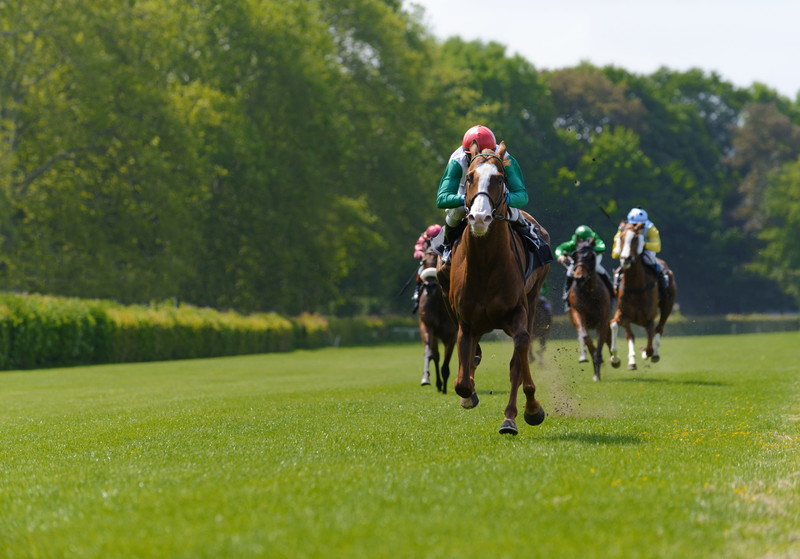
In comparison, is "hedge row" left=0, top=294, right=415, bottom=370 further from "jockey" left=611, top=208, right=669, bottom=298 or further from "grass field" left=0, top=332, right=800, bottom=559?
"jockey" left=611, top=208, right=669, bottom=298

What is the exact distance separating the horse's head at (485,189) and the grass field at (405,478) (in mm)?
1980

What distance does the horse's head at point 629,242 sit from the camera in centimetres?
2197

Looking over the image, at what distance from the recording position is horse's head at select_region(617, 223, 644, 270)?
21969mm

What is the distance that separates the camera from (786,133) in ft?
316

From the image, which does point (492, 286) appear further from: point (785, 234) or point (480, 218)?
point (785, 234)

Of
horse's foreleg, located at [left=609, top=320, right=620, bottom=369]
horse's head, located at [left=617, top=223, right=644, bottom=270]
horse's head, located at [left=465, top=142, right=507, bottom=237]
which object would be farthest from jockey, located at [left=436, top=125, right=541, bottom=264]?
horse's foreleg, located at [left=609, top=320, right=620, bottom=369]

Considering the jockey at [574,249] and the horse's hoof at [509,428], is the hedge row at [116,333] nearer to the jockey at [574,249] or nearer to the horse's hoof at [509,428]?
the jockey at [574,249]

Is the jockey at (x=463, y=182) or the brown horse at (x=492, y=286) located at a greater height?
the jockey at (x=463, y=182)

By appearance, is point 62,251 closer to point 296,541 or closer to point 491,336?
point 491,336

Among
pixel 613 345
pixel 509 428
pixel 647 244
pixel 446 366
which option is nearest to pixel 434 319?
pixel 446 366

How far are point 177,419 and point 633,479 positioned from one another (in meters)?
7.52

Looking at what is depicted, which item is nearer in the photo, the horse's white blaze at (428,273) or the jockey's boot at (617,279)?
the horse's white blaze at (428,273)

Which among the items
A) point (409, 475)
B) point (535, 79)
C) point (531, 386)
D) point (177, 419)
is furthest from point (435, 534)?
point (535, 79)

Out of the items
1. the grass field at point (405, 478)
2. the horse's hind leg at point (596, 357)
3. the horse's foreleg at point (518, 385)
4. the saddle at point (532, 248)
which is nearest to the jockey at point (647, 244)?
the horse's hind leg at point (596, 357)
